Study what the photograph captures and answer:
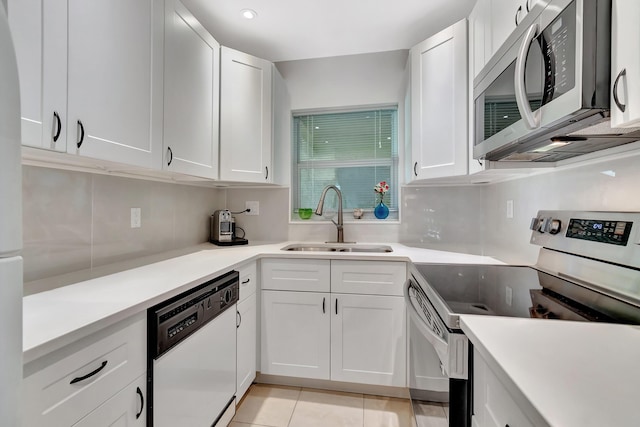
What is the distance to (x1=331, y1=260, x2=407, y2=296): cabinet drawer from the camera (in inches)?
69.4

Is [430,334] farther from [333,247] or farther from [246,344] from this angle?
[333,247]

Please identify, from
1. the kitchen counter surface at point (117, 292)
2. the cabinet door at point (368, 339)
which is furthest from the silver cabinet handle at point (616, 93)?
the cabinet door at point (368, 339)

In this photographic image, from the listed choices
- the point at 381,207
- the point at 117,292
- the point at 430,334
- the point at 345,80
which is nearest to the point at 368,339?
the point at 430,334

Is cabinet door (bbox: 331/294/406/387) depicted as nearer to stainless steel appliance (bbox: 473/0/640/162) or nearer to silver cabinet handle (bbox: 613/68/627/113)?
stainless steel appliance (bbox: 473/0/640/162)

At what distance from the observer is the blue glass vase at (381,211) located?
7.71 ft

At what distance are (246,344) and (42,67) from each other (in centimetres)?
154

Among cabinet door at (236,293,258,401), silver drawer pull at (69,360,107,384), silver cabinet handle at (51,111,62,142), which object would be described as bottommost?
cabinet door at (236,293,258,401)

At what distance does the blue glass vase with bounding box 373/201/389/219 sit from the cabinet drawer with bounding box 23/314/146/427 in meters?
1.81

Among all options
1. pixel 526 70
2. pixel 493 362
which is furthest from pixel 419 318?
pixel 526 70

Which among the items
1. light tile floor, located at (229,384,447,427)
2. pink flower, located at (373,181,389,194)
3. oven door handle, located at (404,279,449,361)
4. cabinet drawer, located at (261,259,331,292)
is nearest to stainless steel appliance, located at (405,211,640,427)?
oven door handle, located at (404,279,449,361)

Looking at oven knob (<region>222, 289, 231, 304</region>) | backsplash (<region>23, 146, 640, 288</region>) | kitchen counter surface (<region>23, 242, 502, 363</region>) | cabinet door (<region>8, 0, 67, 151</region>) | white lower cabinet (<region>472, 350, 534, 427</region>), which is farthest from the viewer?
oven knob (<region>222, 289, 231, 304</region>)

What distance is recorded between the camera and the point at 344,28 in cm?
201

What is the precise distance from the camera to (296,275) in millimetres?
1855

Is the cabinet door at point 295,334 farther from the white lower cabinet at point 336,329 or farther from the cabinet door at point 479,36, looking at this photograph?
the cabinet door at point 479,36
